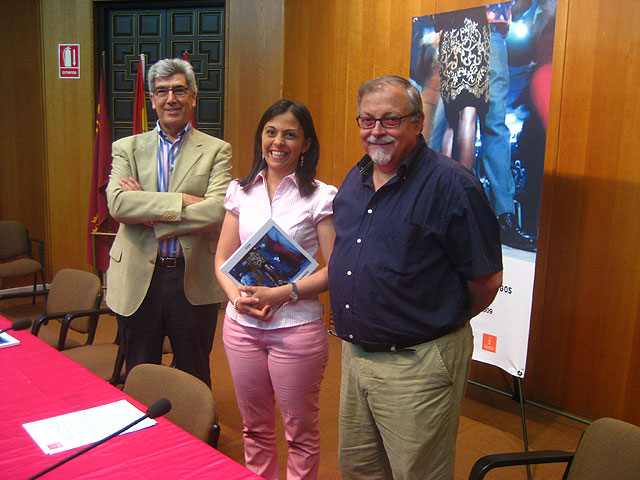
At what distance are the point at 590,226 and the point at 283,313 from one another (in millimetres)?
2087

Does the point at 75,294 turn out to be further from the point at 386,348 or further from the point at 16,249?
the point at 16,249

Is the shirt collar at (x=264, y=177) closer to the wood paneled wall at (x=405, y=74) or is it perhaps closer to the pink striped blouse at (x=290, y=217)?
the pink striped blouse at (x=290, y=217)

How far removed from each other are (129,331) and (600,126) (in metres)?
2.73

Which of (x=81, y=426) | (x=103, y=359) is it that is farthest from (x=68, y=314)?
(x=81, y=426)

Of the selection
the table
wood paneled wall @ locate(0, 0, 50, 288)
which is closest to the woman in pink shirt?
the table

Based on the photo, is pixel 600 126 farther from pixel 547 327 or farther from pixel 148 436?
pixel 148 436

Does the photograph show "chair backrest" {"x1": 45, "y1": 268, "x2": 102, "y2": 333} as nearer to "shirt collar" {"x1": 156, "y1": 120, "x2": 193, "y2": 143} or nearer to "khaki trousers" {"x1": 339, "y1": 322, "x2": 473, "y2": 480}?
"shirt collar" {"x1": 156, "y1": 120, "x2": 193, "y2": 143}

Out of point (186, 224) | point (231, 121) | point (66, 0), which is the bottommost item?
point (186, 224)

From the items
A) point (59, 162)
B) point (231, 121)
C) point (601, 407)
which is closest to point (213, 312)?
point (601, 407)

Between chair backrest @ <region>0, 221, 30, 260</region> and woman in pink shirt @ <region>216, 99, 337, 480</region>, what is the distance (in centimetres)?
434

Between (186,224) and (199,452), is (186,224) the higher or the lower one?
the higher one

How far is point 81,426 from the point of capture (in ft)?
5.02

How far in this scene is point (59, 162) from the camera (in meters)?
6.24

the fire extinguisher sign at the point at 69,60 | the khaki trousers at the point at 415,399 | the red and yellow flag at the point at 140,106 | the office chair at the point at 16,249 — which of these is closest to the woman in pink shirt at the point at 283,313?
the khaki trousers at the point at 415,399
